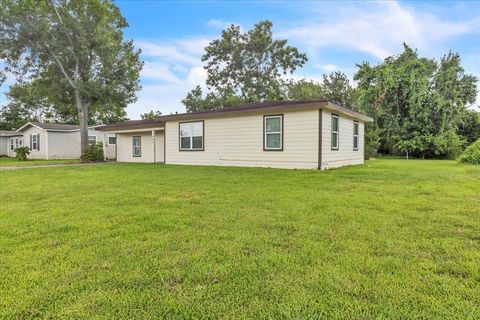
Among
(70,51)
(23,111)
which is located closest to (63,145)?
(70,51)

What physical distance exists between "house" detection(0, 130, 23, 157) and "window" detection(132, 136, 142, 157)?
18.1 meters

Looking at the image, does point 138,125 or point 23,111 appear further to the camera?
point 23,111

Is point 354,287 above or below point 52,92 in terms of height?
below

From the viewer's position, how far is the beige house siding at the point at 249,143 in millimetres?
10039

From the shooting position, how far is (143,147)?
55.6 feet

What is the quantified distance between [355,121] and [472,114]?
1426 centimetres

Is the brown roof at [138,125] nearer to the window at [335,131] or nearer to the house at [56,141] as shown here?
the house at [56,141]

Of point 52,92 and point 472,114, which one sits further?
point 472,114

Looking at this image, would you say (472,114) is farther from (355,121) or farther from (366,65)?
(355,121)

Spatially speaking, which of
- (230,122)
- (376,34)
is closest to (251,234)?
(230,122)

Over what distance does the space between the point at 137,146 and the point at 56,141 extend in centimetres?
1024

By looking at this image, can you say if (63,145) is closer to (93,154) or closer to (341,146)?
(93,154)

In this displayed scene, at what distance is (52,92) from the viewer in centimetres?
1975

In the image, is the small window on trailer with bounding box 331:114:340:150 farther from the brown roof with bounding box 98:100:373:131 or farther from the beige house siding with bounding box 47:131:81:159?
the beige house siding with bounding box 47:131:81:159
